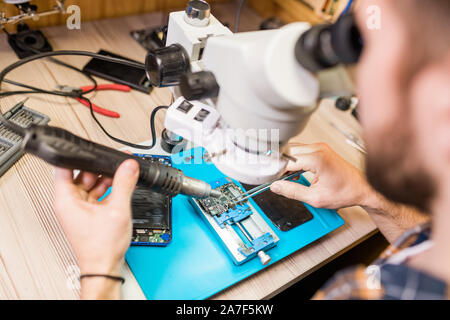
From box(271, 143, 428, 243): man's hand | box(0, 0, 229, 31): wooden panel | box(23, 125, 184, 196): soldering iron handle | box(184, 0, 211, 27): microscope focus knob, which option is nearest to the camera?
box(23, 125, 184, 196): soldering iron handle

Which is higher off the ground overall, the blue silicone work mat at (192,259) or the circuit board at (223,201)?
the circuit board at (223,201)

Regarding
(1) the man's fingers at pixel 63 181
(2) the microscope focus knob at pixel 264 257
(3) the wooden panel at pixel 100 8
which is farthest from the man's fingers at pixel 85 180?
(3) the wooden panel at pixel 100 8

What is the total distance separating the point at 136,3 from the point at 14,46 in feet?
1.51

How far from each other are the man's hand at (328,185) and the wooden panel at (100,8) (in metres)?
0.65

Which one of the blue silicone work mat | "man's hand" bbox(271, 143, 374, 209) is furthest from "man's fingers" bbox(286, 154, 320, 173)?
the blue silicone work mat

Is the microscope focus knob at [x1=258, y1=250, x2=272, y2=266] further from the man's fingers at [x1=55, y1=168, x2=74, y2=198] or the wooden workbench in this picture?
the man's fingers at [x1=55, y1=168, x2=74, y2=198]

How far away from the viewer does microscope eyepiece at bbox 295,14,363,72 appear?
1.33ft

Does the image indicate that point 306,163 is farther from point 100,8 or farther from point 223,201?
point 100,8

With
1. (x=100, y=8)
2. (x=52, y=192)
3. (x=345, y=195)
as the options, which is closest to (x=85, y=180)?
(x=52, y=192)

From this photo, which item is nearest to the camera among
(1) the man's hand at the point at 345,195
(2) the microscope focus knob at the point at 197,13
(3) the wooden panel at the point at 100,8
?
(2) the microscope focus knob at the point at 197,13

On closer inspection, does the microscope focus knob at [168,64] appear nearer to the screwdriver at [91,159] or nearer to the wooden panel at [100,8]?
the screwdriver at [91,159]

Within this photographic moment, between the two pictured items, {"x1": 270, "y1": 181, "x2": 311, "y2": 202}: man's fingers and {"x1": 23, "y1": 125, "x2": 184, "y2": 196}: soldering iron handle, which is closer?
{"x1": 23, "y1": 125, "x2": 184, "y2": 196}: soldering iron handle

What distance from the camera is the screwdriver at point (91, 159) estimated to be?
52 centimetres

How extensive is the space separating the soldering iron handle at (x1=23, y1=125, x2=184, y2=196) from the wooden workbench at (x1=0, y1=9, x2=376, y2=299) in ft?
0.69
